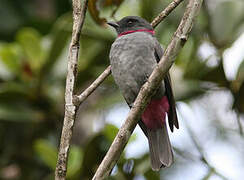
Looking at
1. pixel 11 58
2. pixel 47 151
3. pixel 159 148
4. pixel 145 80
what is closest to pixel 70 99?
pixel 145 80

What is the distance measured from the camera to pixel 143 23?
388cm

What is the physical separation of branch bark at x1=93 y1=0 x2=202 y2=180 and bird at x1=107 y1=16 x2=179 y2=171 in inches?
35.2

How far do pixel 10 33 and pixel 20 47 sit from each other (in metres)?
1.10

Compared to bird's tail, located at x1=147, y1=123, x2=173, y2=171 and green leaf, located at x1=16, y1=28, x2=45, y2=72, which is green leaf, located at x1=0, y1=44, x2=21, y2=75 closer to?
green leaf, located at x1=16, y1=28, x2=45, y2=72

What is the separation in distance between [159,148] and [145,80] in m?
0.45

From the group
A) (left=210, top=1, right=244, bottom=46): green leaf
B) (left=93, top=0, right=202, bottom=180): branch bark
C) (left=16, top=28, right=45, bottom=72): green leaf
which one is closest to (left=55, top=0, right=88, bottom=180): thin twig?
(left=93, top=0, right=202, bottom=180): branch bark

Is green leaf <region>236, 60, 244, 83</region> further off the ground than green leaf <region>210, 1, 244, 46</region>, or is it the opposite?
green leaf <region>210, 1, 244, 46</region>

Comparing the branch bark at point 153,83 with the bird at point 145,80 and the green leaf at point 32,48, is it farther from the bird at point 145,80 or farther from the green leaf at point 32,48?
the green leaf at point 32,48

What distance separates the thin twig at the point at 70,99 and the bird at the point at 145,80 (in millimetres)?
767

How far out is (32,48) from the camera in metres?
4.29

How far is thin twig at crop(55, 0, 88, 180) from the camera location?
2.45 metres

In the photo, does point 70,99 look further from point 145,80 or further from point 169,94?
point 169,94

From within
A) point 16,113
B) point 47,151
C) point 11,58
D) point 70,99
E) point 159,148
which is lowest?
point 47,151

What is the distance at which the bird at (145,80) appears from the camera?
3.46 meters
